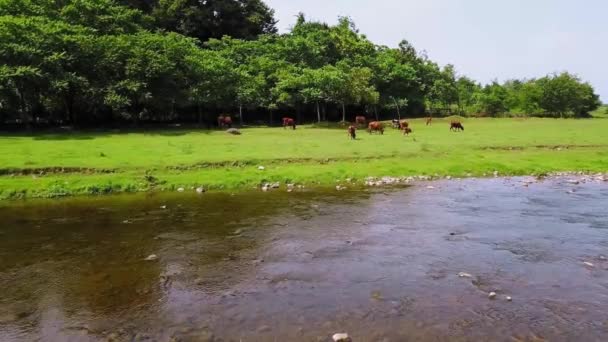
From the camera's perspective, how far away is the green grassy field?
974 inches

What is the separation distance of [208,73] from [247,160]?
105 ft

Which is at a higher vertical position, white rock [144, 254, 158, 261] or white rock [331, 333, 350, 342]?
white rock [144, 254, 158, 261]

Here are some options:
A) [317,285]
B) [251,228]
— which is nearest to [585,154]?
[251,228]

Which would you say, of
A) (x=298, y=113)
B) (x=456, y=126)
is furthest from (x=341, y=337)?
(x=298, y=113)

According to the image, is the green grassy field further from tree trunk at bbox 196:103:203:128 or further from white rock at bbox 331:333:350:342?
tree trunk at bbox 196:103:203:128

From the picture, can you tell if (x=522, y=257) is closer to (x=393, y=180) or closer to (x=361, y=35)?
(x=393, y=180)

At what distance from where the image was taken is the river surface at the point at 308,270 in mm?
9164

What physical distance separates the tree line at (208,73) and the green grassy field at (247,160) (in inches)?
433

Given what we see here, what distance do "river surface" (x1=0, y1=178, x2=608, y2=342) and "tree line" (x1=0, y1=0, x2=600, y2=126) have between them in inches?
1249

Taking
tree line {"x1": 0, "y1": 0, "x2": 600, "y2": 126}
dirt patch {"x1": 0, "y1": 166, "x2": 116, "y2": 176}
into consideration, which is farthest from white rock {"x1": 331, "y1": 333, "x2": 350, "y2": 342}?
tree line {"x1": 0, "y1": 0, "x2": 600, "y2": 126}

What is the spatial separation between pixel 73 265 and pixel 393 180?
669 inches

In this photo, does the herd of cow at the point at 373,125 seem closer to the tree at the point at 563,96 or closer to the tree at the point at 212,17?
the tree at the point at 563,96

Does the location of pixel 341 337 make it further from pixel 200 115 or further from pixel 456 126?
→ pixel 200 115

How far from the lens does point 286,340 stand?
8625mm
